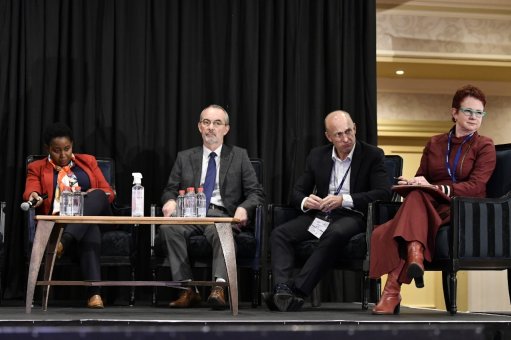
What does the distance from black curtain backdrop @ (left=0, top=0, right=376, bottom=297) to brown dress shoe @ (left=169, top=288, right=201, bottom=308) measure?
0.79m

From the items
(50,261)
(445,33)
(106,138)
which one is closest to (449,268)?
(50,261)

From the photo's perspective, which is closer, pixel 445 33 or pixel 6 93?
pixel 6 93

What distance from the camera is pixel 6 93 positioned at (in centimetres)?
536

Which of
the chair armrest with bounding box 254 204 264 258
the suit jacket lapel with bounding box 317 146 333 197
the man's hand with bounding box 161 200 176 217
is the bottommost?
the chair armrest with bounding box 254 204 264 258

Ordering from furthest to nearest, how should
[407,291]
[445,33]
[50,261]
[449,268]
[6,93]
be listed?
[407,291] < [445,33] < [6,93] < [50,261] < [449,268]

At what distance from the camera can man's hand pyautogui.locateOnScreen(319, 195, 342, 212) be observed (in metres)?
4.46

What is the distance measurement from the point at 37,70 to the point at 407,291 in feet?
14.2

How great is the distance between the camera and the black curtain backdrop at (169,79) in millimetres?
5375

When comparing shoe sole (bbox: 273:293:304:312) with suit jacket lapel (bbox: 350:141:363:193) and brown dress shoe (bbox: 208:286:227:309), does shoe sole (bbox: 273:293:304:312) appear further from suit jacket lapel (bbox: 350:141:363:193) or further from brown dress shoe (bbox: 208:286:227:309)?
suit jacket lapel (bbox: 350:141:363:193)

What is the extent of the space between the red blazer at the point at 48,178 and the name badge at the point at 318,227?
1.16 metres

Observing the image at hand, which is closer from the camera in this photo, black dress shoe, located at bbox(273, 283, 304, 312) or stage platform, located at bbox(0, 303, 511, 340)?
stage platform, located at bbox(0, 303, 511, 340)

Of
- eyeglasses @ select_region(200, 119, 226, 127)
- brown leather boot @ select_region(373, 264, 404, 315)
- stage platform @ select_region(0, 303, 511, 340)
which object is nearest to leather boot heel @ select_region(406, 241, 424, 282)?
brown leather boot @ select_region(373, 264, 404, 315)

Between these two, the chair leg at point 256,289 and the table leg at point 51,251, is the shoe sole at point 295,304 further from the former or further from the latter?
the table leg at point 51,251

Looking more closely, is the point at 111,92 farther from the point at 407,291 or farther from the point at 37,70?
the point at 407,291
